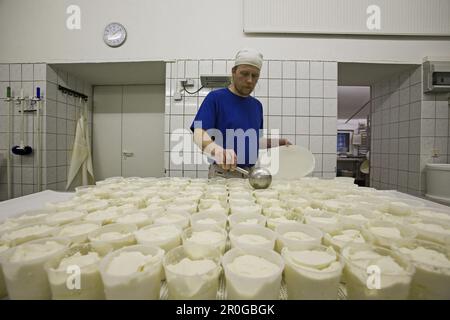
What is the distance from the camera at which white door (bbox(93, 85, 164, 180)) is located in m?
3.31

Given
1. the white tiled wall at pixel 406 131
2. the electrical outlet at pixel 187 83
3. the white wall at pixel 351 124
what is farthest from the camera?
the white wall at pixel 351 124

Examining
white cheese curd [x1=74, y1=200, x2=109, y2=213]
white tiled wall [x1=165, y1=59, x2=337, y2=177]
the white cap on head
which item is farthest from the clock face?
white cheese curd [x1=74, y1=200, x2=109, y2=213]

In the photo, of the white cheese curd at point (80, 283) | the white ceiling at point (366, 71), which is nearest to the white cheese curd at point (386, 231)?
the white cheese curd at point (80, 283)

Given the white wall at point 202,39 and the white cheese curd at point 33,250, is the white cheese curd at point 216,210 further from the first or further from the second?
the white wall at point 202,39

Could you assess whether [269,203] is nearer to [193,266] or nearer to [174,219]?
[174,219]

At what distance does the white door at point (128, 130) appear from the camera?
10.9 ft

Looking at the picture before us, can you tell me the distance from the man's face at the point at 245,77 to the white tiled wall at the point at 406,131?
7.07ft

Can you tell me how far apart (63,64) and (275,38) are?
229cm

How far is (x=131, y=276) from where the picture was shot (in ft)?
1.34

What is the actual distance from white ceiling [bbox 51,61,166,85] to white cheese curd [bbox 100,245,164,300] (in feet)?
7.78

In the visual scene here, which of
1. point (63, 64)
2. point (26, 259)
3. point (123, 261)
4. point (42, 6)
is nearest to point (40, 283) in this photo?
point (26, 259)
